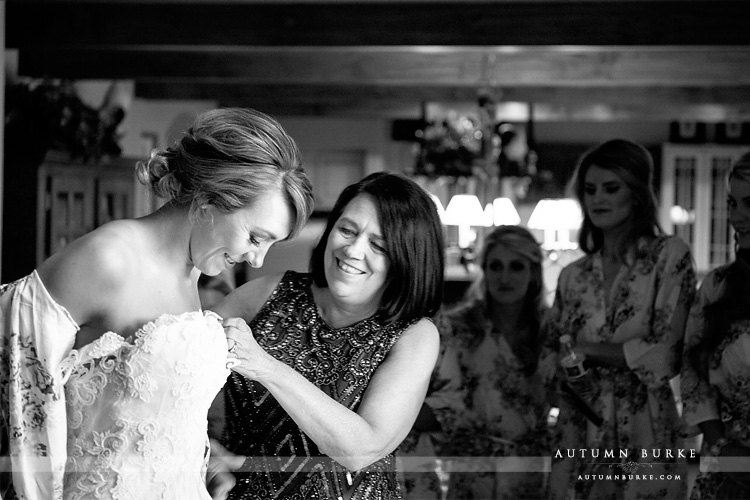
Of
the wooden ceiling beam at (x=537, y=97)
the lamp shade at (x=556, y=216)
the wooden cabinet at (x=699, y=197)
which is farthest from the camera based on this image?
the wooden cabinet at (x=699, y=197)

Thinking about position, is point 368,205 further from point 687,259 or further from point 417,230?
point 687,259

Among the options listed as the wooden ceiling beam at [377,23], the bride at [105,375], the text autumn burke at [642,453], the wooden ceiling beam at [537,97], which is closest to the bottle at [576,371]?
the text autumn burke at [642,453]

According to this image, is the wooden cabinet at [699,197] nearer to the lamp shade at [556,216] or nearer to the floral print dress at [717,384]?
the lamp shade at [556,216]

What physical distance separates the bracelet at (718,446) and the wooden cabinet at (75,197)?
11.9ft

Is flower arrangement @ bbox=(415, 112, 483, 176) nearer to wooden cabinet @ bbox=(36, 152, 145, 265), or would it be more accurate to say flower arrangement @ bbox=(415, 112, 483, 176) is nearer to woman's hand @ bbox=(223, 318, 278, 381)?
wooden cabinet @ bbox=(36, 152, 145, 265)

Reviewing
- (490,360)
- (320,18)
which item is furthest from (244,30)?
(490,360)

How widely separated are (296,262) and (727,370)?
1.30 meters

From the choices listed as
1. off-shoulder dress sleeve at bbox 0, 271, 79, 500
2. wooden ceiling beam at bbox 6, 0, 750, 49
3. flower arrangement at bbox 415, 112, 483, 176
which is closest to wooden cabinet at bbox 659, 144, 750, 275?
flower arrangement at bbox 415, 112, 483, 176

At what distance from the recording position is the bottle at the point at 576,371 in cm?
240

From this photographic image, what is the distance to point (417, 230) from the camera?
173 cm

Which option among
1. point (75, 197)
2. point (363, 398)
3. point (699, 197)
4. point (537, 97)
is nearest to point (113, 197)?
point (75, 197)

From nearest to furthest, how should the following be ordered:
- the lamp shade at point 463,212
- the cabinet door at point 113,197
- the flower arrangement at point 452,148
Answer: the lamp shade at point 463,212, the cabinet door at point 113,197, the flower arrangement at point 452,148

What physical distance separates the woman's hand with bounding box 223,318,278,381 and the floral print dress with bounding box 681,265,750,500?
125 cm

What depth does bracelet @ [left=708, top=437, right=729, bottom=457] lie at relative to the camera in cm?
222
